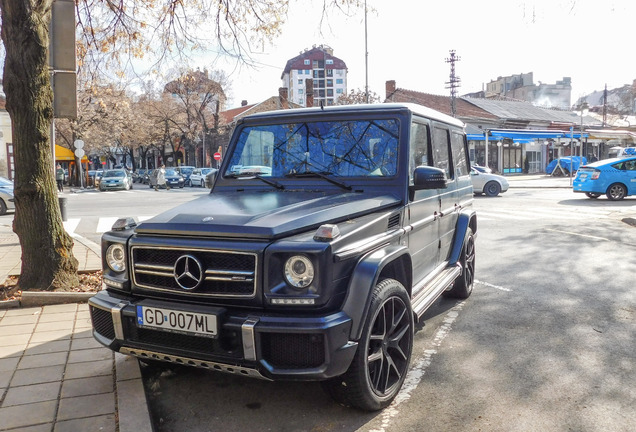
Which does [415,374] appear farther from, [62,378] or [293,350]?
[62,378]

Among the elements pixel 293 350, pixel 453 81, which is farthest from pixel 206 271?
pixel 453 81

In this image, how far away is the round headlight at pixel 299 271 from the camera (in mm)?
2895

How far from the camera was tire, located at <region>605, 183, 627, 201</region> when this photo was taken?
1936 cm

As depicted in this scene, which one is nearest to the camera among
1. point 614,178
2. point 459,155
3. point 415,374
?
point 415,374

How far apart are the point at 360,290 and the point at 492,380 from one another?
1.55m

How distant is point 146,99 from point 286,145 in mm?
53688

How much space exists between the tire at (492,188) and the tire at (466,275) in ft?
57.6

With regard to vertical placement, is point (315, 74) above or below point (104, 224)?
above

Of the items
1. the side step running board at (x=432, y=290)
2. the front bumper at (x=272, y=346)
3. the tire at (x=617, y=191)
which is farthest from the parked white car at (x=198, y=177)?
the front bumper at (x=272, y=346)

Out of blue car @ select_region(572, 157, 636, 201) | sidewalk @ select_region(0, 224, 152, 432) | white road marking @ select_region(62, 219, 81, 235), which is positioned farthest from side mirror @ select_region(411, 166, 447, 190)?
blue car @ select_region(572, 157, 636, 201)

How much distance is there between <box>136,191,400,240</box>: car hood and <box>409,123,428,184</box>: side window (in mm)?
449

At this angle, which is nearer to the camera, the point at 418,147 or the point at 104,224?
the point at 418,147

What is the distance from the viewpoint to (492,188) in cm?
2302

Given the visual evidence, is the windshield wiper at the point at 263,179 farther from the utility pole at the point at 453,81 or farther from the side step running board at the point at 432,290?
the utility pole at the point at 453,81
